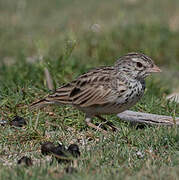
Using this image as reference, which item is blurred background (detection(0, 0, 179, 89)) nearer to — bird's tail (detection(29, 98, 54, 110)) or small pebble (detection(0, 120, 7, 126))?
bird's tail (detection(29, 98, 54, 110))

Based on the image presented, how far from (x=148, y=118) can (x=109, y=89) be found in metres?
0.69

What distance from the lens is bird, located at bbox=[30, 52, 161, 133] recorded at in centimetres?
589

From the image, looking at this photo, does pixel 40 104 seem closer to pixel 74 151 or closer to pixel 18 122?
pixel 18 122

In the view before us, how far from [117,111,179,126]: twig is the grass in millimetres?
122

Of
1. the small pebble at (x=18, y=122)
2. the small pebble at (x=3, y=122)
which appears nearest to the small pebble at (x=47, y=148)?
the small pebble at (x=18, y=122)

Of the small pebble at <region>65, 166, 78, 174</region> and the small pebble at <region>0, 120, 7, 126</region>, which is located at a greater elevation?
the small pebble at <region>65, 166, 78, 174</region>

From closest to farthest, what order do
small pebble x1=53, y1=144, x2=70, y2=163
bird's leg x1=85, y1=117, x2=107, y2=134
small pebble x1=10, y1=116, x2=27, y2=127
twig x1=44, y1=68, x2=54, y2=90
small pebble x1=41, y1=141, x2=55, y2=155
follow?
1. small pebble x1=53, y1=144, x2=70, y2=163
2. small pebble x1=41, y1=141, x2=55, y2=155
3. bird's leg x1=85, y1=117, x2=107, y2=134
4. small pebble x1=10, y1=116, x2=27, y2=127
5. twig x1=44, y1=68, x2=54, y2=90

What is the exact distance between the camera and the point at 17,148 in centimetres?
566

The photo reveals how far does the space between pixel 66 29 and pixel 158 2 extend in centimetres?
407

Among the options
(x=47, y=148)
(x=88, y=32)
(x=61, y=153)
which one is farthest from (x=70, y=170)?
(x=88, y=32)

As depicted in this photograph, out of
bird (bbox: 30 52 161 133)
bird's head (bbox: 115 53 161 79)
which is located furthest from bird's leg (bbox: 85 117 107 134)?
bird's head (bbox: 115 53 161 79)

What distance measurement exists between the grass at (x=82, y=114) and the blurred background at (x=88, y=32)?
0.03 meters

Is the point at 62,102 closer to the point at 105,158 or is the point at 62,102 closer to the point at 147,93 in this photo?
the point at 105,158

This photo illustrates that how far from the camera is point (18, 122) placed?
635cm
